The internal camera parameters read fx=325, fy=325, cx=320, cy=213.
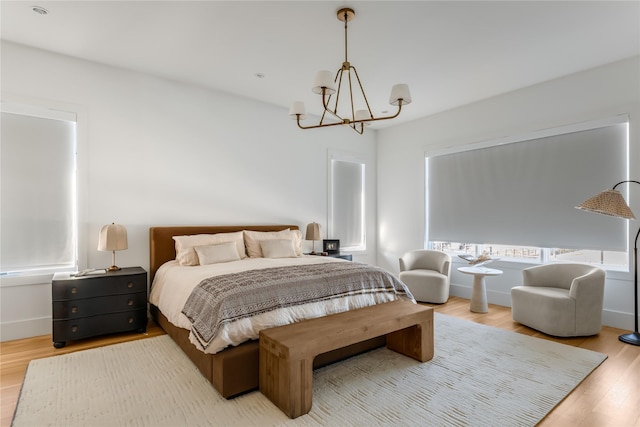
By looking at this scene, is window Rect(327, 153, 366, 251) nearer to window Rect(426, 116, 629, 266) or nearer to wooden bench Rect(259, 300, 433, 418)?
window Rect(426, 116, 629, 266)

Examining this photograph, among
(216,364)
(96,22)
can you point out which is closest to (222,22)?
(96,22)

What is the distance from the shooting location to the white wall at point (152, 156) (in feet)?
11.1

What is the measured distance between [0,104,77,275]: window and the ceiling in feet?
2.67

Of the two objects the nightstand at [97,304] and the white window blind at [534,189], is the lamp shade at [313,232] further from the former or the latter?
the nightstand at [97,304]

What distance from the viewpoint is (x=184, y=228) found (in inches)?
162

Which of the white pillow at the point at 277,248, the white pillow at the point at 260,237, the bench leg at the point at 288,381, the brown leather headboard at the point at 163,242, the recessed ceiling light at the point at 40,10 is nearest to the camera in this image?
the bench leg at the point at 288,381

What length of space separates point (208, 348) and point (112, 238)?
6.50ft

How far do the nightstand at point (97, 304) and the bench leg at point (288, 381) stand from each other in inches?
78.7

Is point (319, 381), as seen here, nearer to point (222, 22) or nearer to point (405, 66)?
point (222, 22)

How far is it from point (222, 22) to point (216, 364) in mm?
2849

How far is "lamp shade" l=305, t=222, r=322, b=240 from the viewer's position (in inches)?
202

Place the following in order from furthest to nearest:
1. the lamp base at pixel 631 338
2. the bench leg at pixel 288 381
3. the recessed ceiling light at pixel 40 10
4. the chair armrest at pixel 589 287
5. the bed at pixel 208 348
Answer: the chair armrest at pixel 589 287 → the lamp base at pixel 631 338 → the recessed ceiling light at pixel 40 10 → the bed at pixel 208 348 → the bench leg at pixel 288 381

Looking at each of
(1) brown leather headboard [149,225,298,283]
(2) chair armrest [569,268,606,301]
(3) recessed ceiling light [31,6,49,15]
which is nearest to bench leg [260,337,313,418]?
(1) brown leather headboard [149,225,298,283]

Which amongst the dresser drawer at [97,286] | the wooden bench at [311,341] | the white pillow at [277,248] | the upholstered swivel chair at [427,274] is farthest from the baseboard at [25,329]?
the upholstered swivel chair at [427,274]
